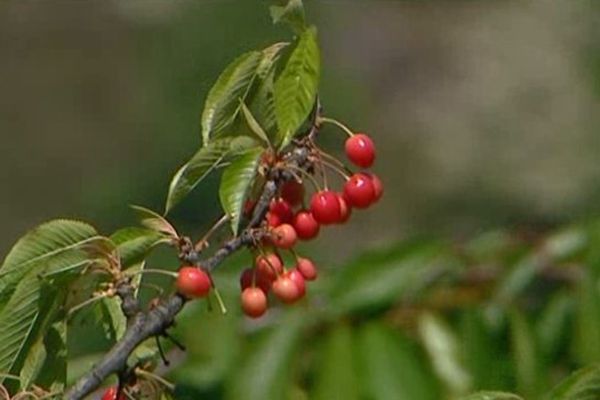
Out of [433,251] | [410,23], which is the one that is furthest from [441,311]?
[410,23]

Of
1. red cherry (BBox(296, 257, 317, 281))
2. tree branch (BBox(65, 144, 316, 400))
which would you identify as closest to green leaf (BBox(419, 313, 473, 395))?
red cherry (BBox(296, 257, 317, 281))

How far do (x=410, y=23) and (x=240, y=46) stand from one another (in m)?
2.15

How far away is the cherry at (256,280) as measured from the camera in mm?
704

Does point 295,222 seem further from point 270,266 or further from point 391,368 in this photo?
point 391,368

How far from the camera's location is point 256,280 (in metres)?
0.70

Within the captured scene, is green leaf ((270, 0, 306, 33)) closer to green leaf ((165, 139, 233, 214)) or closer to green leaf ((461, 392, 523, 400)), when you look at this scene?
green leaf ((165, 139, 233, 214))

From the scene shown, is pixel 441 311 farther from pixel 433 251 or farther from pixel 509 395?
pixel 509 395

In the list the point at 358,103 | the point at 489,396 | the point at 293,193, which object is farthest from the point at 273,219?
the point at 358,103

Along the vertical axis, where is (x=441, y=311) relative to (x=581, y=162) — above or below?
above

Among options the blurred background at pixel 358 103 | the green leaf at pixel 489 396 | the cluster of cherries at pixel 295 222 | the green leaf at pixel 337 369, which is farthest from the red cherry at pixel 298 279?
the blurred background at pixel 358 103

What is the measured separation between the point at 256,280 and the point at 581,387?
0.14 meters

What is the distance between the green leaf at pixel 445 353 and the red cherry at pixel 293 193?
1.88 feet

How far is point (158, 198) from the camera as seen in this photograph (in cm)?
446

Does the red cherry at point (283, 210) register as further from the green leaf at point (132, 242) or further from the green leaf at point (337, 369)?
the green leaf at point (337, 369)
